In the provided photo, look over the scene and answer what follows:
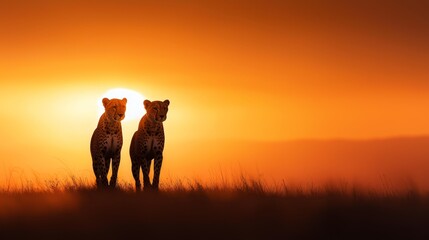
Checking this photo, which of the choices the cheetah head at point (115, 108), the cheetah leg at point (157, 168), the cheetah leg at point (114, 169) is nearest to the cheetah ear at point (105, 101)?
the cheetah head at point (115, 108)

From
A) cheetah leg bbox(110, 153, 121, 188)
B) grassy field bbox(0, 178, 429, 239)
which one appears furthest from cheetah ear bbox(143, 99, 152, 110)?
grassy field bbox(0, 178, 429, 239)

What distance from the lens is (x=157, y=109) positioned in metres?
15.2

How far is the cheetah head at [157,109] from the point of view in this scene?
15219 millimetres

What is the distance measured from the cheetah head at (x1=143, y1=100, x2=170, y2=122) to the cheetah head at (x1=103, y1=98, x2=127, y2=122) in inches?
16.8

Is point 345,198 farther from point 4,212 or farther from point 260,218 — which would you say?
point 4,212

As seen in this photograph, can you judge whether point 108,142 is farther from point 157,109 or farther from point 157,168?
point 157,109

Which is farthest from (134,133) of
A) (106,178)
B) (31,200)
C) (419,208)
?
(419,208)

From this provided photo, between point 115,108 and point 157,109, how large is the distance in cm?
82

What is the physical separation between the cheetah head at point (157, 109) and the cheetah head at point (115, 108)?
43 cm

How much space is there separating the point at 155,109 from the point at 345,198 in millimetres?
4049

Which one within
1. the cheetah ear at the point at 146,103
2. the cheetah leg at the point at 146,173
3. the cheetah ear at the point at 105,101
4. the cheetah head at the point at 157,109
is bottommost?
the cheetah leg at the point at 146,173

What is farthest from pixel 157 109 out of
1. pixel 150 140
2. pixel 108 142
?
pixel 108 142

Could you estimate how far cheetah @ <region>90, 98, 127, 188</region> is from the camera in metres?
15.5

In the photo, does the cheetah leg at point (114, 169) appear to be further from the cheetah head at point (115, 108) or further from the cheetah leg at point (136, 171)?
the cheetah head at point (115, 108)
